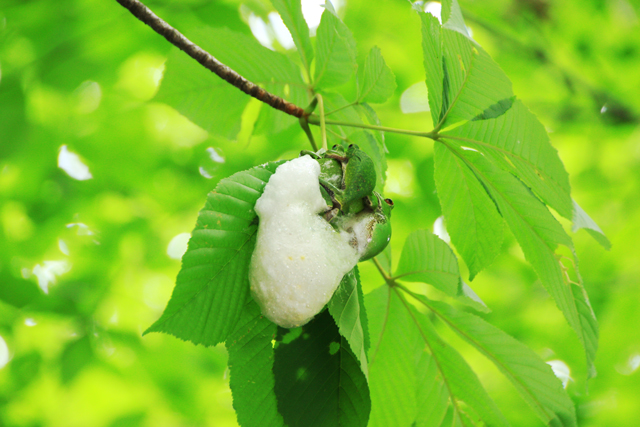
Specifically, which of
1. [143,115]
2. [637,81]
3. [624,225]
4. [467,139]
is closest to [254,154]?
[143,115]

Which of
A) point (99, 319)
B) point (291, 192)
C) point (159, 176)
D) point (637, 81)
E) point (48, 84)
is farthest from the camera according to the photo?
point (637, 81)

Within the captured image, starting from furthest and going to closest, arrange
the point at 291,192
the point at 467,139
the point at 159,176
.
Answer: the point at 159,176
the point at 467,139
the point at 291,192

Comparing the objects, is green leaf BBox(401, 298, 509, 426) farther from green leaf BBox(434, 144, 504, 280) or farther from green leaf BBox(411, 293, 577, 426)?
green leaf BBox(434, 144, 504, 280)

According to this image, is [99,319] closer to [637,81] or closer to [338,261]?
[338,261]

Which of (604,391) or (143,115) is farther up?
(143,115)

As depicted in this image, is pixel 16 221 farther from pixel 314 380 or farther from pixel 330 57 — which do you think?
pixel 314 380

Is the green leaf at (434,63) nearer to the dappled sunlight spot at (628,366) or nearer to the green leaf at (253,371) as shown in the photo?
the green leaf at (253,371)

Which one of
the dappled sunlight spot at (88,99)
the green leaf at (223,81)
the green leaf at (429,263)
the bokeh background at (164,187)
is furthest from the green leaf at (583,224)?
the dappled sunlight spot at (88,99)
